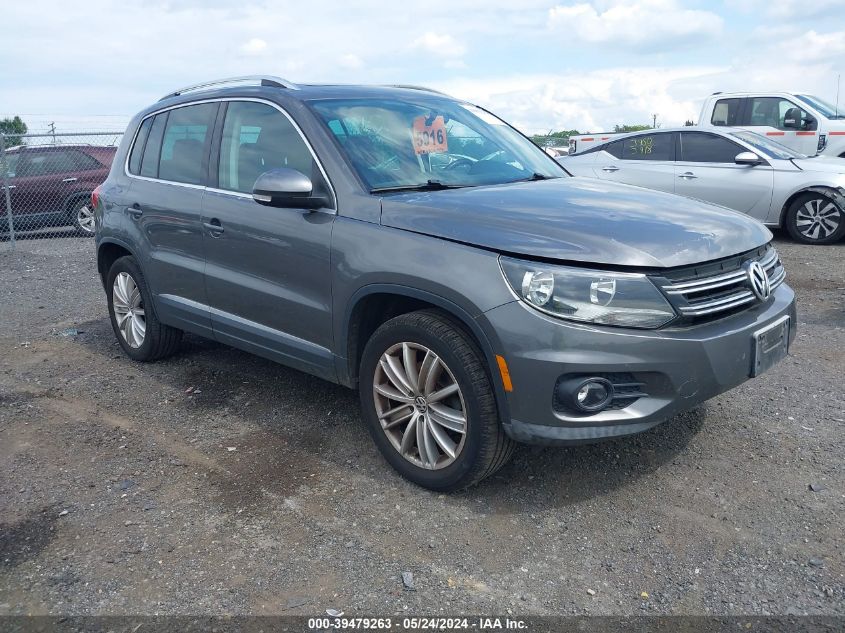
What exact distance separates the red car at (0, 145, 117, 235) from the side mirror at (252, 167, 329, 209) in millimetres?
9844

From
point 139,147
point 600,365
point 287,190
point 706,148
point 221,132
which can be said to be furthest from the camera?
point 706,148

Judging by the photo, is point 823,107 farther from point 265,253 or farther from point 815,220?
point 265,253

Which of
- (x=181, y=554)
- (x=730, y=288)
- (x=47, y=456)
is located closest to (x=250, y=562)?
(x=181, y=554)

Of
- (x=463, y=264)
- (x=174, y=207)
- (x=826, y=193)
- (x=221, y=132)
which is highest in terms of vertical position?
(x=221, y=132)

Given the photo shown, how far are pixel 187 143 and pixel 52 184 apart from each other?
29.0ft

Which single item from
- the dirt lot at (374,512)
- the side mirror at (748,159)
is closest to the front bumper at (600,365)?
the dirt lot at (374,512)

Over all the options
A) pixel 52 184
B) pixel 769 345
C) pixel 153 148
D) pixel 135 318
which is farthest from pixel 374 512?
pixel 52 184

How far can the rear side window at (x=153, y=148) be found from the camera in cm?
515

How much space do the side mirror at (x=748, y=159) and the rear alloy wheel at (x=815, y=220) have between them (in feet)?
2.30

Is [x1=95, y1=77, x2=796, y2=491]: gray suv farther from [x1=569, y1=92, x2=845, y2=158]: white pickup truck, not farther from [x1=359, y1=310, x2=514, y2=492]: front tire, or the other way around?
[x1=569, y1=92, x2=845, y2=158]: white pickup truck

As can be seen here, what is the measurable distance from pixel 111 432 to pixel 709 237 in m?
3.35

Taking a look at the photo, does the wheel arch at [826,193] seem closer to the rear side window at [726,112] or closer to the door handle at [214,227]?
the rear side window at [726,112]

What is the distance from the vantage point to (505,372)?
307cm

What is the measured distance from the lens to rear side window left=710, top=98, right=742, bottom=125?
12828 millimetres
